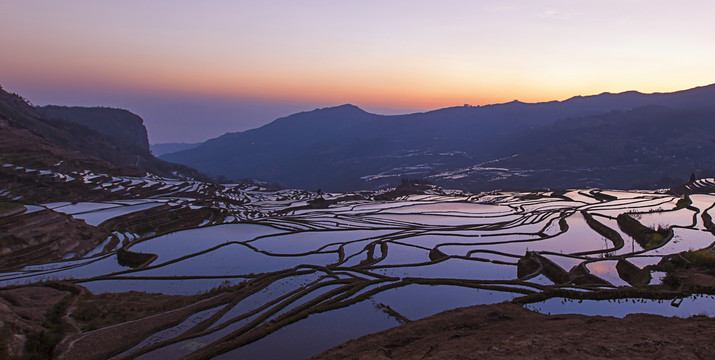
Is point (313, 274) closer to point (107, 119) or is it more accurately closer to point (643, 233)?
point (643, 233)

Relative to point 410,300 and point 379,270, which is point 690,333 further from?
point 379,270

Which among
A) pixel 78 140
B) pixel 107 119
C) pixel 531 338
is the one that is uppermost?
pixel 107 119

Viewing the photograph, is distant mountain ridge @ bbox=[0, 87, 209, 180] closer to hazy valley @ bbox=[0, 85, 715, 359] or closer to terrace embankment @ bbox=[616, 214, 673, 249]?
hazy valley @ bbox=[0, 85, 715, 359]

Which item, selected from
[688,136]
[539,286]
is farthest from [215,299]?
[688,136]

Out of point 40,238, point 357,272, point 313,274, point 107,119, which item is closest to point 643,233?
point 357,272

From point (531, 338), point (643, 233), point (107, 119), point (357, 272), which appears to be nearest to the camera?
point (531, 338)

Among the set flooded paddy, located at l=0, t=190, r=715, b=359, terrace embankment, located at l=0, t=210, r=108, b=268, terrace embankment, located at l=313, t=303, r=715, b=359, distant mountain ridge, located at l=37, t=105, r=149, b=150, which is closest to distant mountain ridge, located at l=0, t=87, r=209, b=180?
distant mountain ridge, located at l=37, t=105, r=149, b=150
